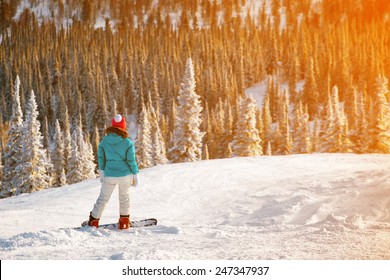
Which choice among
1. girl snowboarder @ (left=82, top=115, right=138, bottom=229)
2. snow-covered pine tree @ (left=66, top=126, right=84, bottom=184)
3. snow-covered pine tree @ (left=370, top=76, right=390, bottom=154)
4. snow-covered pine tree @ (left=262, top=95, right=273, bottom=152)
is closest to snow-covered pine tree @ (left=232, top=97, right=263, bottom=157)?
snow-covered pine tree @ (left=370, top=76, right=390, bottom=154)

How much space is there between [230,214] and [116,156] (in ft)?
10.7

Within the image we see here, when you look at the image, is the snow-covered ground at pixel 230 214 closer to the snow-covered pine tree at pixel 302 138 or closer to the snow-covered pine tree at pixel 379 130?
the snow-covered pine tree at pixel 379 130

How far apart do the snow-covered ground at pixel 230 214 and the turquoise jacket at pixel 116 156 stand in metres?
1.08

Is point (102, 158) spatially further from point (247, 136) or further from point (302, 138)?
point (302, 138)

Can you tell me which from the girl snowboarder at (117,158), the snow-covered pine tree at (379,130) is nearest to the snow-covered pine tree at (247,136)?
the snow-covered pine tree at (379,130)

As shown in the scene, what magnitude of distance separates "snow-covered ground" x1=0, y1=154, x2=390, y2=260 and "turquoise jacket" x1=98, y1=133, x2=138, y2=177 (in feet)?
3.55

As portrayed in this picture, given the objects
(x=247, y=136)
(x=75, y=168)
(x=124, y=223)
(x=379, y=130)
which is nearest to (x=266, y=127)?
(x=379, y=130)

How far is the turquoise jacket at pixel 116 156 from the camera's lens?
7871 mm

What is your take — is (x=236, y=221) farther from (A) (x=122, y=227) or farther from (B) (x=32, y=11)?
(B) (x=32, y=11)

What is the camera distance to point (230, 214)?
32.6ft

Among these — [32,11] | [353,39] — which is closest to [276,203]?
[353,39]

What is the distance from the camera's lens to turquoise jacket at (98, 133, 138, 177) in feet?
25.8

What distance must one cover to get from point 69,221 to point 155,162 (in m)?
39.8
